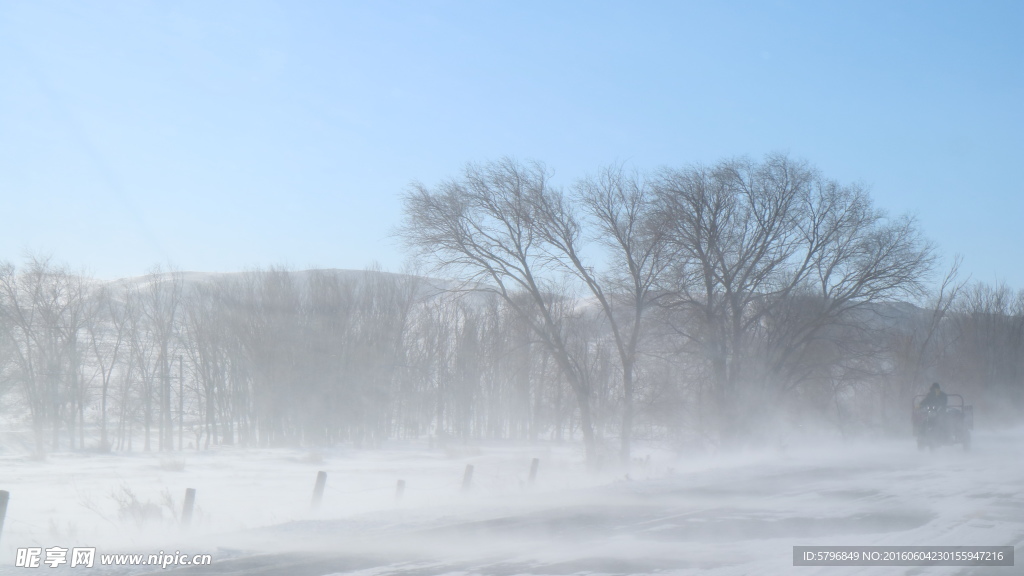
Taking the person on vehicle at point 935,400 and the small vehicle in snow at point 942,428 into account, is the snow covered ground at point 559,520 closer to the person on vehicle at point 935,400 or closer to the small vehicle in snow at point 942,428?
the small vehicle in snow at point 942,428

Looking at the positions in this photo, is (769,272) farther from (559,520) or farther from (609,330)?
(559,520)

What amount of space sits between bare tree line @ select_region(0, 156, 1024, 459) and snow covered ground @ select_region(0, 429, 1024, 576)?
21.5 feet

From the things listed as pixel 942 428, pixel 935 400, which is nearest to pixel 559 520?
pixel 942 428

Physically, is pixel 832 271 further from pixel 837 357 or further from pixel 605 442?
pixel 605 442

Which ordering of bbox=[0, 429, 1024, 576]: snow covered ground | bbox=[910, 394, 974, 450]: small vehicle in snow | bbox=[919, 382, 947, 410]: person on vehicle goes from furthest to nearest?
bbox=[919, 382, 947, 410]: person on vehicle → bbox=[910, 394, 974, 450]: small vehicle in snow → bbox=[0, 429, 1024, 576]: snow covered ground

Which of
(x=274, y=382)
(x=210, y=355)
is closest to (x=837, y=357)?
(x=274, y=382)

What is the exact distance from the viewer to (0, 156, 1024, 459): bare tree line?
2703cm

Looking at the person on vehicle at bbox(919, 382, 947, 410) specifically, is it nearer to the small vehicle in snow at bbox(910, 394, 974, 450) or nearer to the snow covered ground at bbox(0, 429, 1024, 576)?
the small vehicle in snow at bbox(910, 394, 974, 450)

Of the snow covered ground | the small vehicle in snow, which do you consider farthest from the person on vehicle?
the snow covered ground

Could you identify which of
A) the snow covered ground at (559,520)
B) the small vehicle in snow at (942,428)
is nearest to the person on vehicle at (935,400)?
the small vehicle in snow at (942,428)

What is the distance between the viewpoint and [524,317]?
26.4 meters

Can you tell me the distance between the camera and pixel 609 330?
3192 cm

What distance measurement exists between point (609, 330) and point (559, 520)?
64.8 ft

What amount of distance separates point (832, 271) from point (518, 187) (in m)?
15.0
